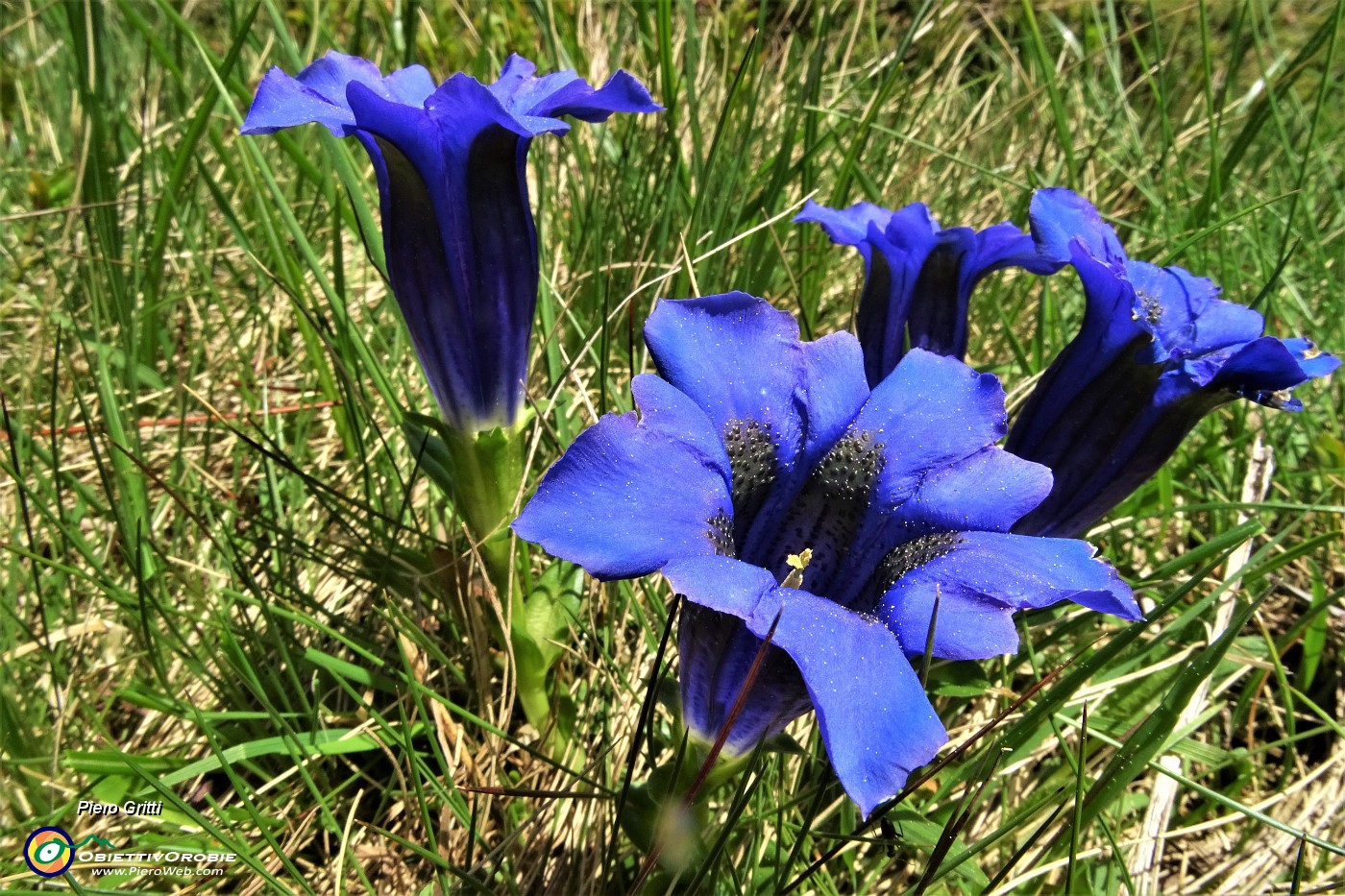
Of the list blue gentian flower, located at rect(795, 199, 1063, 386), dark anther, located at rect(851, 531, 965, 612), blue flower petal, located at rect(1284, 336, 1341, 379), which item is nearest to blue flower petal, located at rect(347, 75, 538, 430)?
blue gentian flower, located at rect(795, 199, 1063, 386)

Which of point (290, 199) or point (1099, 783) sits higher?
point (290, 199)

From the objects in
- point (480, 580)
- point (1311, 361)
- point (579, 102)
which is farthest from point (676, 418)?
point (1311, 361)

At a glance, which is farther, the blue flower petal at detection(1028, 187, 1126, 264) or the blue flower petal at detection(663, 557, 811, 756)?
the blue flower petal at detection(1028, 187, 1126, 264)

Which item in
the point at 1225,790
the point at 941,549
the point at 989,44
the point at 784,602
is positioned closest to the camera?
the point at 784,602

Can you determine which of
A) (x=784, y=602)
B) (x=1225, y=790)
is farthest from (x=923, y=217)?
(x=1225, y=790)

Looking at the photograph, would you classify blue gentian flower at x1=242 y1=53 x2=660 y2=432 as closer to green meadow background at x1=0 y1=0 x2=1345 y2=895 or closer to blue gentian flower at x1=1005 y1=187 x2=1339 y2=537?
green meadow background at x1=0 y1=0 x2=1345 y2=895

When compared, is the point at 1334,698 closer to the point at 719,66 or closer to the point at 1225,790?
the point at 1225,790

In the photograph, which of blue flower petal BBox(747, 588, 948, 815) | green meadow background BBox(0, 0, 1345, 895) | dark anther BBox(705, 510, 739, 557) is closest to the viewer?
blue flower petal BBox(747, 588, 948, 815)

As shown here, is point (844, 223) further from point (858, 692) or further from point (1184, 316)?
point (858, 692)

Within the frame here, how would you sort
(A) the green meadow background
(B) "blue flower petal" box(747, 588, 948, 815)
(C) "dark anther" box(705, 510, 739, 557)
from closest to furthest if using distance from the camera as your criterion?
(B) "blue flower petal" box(747, 588, 948, 815)
(C) "dark anther" box(705, 510, 739, 557)
(A) the green meadow background
